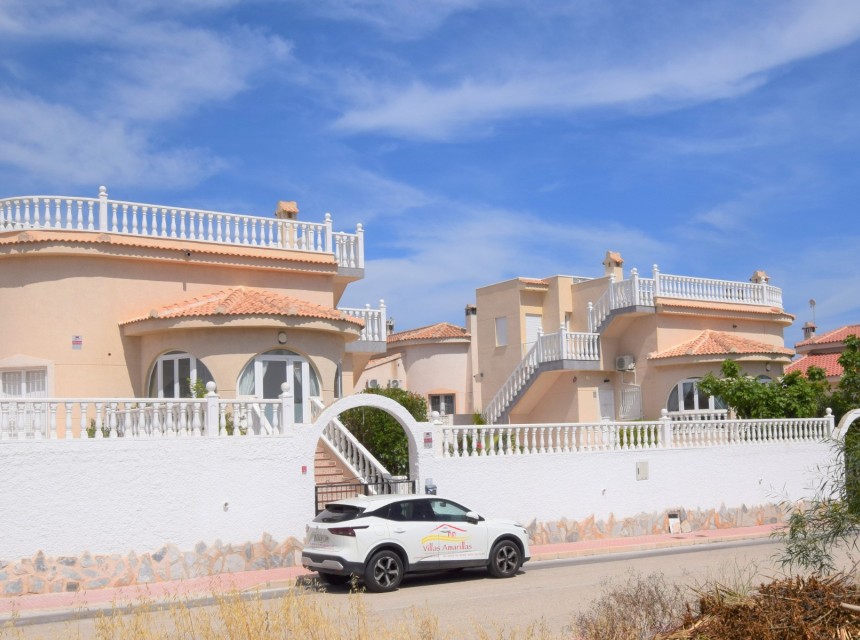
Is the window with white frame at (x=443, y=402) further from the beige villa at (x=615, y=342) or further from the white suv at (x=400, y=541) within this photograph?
the white suv at (x=400, y=541)

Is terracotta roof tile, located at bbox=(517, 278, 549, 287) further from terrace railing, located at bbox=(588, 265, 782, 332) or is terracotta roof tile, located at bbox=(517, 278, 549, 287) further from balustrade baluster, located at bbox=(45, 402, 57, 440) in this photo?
balustrade baluster, located at bbox=(45, 402, 57, 440)

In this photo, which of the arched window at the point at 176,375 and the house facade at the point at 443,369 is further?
the house facade at the point at 443,369

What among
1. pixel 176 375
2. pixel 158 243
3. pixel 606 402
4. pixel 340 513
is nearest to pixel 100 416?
pixel 340 513

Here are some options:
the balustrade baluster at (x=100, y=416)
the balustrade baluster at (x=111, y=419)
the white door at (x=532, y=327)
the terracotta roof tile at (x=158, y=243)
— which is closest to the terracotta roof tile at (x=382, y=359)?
the white door at (x=532, y=327)

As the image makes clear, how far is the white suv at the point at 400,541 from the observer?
47.7ft

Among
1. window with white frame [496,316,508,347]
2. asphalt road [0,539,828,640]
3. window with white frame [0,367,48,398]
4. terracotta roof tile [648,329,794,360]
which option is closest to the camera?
asphalt road [0,539,828,640]

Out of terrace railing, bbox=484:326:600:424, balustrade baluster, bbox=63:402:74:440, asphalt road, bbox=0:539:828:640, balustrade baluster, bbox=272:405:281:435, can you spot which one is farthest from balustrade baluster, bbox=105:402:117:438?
terrace railing, bbox=484:326:600:424

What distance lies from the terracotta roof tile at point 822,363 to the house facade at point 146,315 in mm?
27748

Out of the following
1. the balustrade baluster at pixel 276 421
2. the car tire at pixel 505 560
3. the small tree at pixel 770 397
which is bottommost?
the car tire at pixel 505 560

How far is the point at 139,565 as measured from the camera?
1558 centimetres

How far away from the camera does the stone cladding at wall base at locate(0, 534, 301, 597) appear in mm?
14656

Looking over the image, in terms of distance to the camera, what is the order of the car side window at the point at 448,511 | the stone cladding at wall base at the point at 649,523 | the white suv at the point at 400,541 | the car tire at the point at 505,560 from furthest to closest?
the stone cladding at wall base at the point at 649,523, the car tire at the point at 505,560, the car side window at the point at 448,511, the white suv at the point at 400,541

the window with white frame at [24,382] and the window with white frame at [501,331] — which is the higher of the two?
the window with white frame at [501,331]

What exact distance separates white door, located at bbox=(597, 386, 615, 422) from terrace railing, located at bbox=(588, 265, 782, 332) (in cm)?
219
